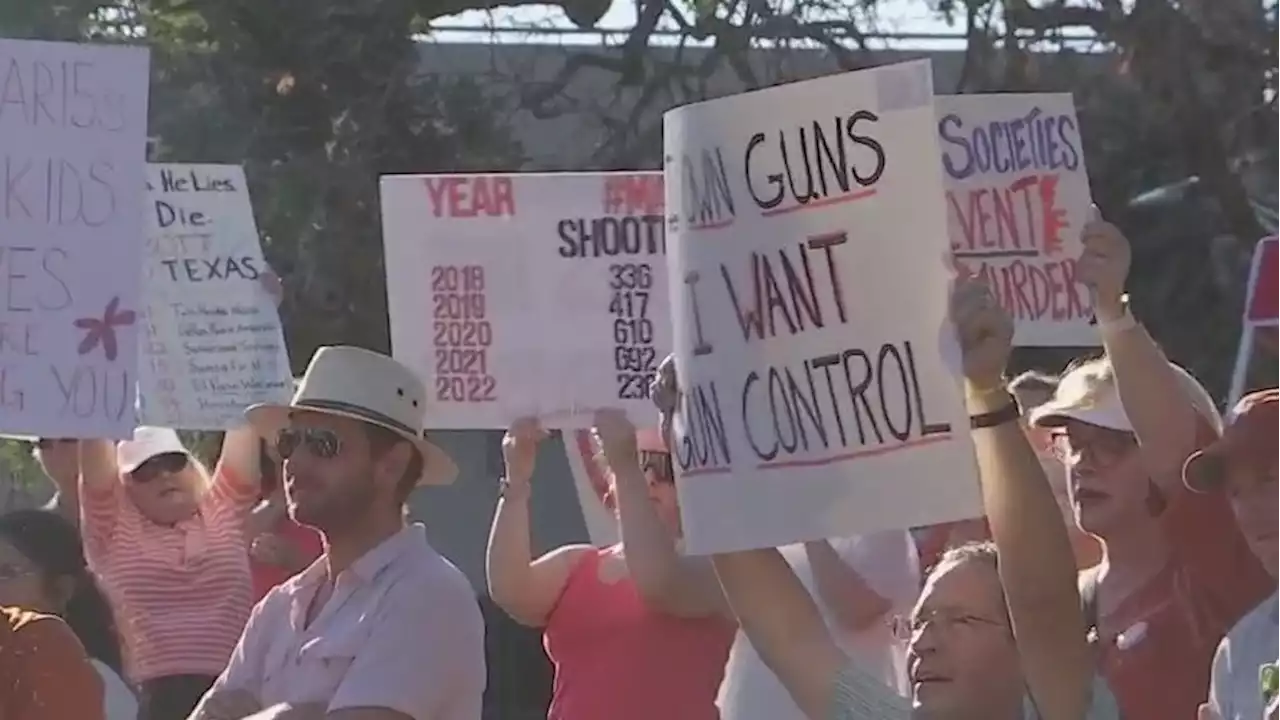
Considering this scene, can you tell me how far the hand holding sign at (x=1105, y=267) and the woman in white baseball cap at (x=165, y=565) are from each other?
2574 millimetres

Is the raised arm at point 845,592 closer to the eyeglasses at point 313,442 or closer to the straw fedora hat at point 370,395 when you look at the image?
the straw fedora hat at point 370,395

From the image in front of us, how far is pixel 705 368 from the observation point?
327 cm

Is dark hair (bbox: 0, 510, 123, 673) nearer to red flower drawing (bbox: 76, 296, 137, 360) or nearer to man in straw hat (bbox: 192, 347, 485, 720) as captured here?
red flower drawing (bbox: 76, 296, 137, 360)

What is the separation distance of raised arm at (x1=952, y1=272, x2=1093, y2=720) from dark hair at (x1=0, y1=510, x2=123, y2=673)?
2166mm

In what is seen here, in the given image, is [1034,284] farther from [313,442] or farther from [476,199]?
[313,442]

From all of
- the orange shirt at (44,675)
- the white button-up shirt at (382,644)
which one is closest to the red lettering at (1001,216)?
the white button-up shirt at (382,644)

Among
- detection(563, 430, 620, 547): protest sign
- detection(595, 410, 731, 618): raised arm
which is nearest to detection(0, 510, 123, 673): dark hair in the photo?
detection(595, 410, 731, 618): raised arm

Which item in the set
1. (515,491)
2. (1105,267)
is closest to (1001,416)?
(1105,267)

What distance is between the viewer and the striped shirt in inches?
218

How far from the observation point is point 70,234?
520cm

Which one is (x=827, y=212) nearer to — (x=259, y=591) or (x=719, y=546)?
(x=719, y=546)

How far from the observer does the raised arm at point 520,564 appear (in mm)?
4855

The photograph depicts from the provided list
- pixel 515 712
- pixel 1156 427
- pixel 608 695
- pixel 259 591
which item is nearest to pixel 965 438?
pixel 1156 427

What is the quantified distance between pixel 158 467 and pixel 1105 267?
9.01 feet
